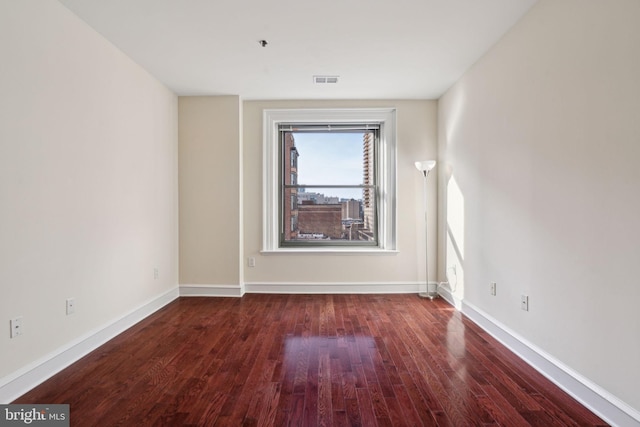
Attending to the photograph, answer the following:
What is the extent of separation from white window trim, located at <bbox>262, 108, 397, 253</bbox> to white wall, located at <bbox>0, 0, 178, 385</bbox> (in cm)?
134

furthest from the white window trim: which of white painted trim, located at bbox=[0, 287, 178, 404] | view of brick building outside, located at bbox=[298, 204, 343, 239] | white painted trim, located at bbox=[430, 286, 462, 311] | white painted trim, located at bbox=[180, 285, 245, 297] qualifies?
white painted trim, located at bbox=[0, 287, 178, 404]

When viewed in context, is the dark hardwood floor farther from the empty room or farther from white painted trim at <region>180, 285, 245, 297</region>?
white painted trim at <region>180, 285, 245, 297</region>

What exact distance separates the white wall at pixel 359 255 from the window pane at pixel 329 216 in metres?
0.38

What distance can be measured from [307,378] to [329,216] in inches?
100.0

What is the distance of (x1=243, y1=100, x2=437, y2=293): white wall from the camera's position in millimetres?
3980

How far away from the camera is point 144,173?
3160 mm

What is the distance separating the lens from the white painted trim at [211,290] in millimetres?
3850

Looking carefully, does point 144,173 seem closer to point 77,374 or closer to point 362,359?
point 77,374

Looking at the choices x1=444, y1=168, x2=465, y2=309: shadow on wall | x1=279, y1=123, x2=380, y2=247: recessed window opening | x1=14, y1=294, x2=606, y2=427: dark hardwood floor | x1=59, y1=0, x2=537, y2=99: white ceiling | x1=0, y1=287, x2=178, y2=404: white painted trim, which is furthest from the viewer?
x1=279, y1=123, x2=380, y2=247: recessed window opening

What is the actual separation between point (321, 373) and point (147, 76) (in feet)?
10.7

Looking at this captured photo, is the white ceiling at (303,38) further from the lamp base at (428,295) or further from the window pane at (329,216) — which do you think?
the lamp base at (428,295)

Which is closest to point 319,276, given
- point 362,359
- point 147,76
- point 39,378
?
point 362,359

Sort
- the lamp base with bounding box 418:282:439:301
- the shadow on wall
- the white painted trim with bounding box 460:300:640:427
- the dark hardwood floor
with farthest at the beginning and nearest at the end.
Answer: the lamp base with bounding box 418:282:439:301, the shadow on wall, the dark hardwood floor, the white painted trim with bounding box 460:300:640:427

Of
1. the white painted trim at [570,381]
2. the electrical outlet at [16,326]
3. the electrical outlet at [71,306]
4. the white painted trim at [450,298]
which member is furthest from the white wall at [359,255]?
the electrical outlet at [16,326]
